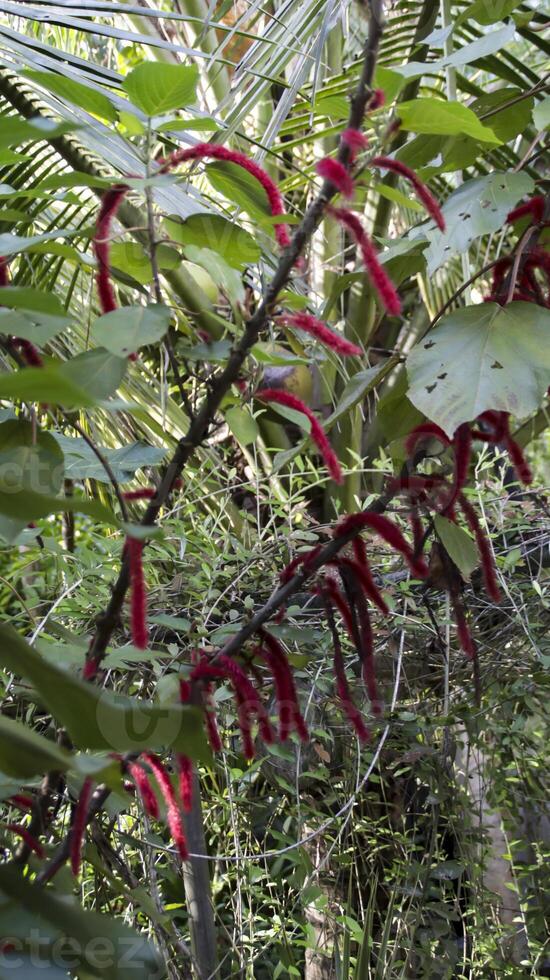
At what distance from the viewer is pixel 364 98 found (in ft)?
1.24

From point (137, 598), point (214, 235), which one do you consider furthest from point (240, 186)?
point (137, 598)

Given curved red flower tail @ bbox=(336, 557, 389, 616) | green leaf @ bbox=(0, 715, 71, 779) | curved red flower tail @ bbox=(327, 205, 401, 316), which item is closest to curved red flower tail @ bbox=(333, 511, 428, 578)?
curved red flower tail @ bbox=(336, 557, 389, 616)

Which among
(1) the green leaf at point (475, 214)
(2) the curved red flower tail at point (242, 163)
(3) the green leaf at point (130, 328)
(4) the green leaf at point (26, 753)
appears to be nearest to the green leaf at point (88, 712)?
(4) the green leaf at point (26, 753)

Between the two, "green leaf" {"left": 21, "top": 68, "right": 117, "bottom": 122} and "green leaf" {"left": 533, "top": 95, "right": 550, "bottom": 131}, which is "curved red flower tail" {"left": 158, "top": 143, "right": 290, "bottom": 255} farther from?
"green leaf" {"left": 533, "top": 95, "right": 550, "bottom": 131}

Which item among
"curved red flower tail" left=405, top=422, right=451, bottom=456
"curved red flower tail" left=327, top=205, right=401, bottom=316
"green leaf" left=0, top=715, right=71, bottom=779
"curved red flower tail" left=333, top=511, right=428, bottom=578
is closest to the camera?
"green leaf" left=0, top=715, right=71, bottom=779

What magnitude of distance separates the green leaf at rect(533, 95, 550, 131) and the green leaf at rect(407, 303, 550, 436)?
0.12 meters

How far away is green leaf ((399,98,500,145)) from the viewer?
42 cm

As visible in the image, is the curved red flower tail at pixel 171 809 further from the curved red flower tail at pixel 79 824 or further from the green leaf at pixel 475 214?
the green leaf at pixel 475 214

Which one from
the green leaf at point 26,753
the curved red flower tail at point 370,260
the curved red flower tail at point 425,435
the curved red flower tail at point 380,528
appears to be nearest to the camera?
the green leaf at point 26,753

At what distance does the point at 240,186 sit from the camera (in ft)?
1.63

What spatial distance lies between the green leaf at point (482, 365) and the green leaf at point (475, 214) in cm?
5

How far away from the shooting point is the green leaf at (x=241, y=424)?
19.9 inches

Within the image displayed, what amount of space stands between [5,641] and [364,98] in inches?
10.0

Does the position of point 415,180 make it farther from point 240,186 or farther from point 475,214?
point 475,214
